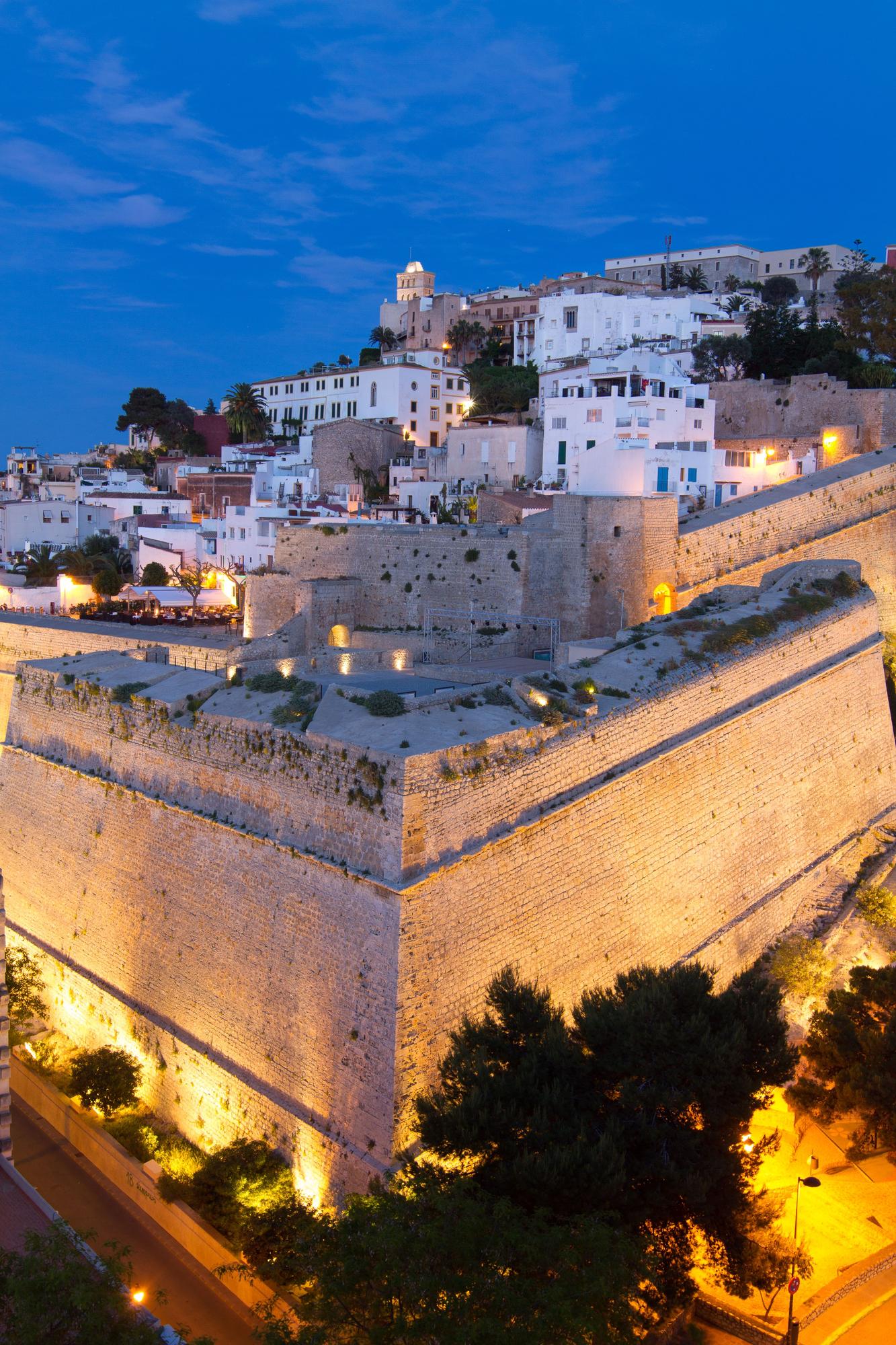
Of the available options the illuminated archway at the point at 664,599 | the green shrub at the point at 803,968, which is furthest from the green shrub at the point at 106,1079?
the illuminated archway at the point at 664,599

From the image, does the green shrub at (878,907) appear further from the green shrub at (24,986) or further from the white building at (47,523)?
the white building at (47,523)

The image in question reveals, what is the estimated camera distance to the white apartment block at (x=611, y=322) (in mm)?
37969

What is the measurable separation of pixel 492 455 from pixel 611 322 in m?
10.7

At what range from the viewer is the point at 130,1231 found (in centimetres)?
1127

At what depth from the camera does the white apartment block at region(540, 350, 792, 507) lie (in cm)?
2356

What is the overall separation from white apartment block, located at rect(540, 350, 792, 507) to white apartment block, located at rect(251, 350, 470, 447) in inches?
356

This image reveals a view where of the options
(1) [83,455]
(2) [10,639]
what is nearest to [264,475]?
(2) [10,639]

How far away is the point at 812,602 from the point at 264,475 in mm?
22332

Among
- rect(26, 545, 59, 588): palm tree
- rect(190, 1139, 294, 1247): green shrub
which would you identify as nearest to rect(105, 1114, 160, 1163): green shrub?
rect(190, 1139, 294, 1247): green shrub

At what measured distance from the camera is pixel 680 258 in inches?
2402

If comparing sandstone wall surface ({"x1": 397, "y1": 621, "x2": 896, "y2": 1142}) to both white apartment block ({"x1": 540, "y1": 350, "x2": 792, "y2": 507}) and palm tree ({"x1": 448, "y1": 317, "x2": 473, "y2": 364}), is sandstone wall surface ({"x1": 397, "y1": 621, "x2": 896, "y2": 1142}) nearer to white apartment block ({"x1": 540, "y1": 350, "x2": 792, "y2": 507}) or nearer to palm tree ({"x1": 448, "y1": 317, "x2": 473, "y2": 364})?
white apartment block ({"x1": 540, "y1": 350, "x2": 792, "y2": 507})

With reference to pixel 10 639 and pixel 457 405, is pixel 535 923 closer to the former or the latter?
pixel 10 639

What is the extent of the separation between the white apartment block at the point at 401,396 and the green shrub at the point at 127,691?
24.6m

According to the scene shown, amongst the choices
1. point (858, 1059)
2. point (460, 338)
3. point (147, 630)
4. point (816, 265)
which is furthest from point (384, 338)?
point (858, 1059)
